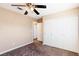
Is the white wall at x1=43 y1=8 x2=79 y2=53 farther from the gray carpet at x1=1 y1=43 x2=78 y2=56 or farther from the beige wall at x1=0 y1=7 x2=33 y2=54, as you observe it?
the beige wall at x1=0 y1=7 x2=33 y2=54

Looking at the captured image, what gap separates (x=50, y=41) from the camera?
4293 mm

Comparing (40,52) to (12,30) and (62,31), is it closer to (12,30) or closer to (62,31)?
(62,31)

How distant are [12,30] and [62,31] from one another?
2520 mm

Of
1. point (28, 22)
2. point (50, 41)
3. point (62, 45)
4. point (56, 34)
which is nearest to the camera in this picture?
point (62, 45)

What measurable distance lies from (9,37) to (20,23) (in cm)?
106

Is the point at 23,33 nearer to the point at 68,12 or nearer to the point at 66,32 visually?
the point at 66,32

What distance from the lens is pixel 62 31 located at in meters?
→ 3.66

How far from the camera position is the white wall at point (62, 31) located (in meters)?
3.21

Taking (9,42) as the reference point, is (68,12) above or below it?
above

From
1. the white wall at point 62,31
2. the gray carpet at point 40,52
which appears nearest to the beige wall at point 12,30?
the gray carpet at point 40,52

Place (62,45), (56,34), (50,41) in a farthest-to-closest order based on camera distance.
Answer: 1. (50,41)
2. (56,34)
3. (62,45)

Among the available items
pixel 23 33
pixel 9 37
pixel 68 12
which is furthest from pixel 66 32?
pixel 9 37

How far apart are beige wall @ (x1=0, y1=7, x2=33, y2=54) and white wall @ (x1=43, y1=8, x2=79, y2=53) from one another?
1329 millimetres

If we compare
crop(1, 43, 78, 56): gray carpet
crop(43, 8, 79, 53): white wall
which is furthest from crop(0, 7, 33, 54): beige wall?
crop(43, 8, 79, 53): white wall
